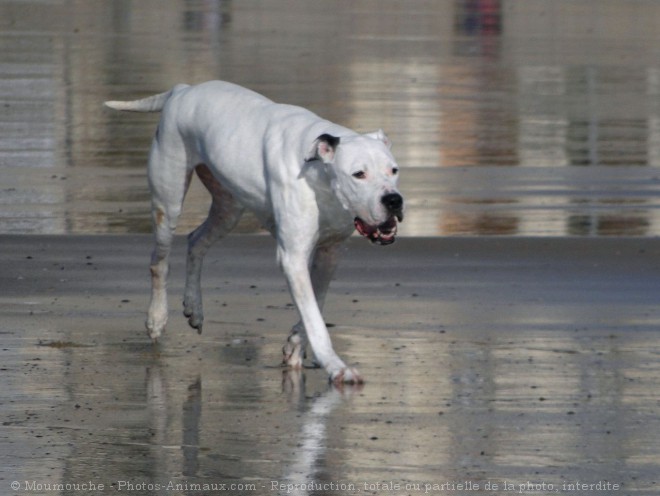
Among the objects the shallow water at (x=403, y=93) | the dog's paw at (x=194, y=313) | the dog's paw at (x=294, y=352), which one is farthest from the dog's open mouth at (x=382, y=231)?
the shallow water at (x=403, y=93)

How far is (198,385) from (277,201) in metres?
0.97

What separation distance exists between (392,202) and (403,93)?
42.9ft

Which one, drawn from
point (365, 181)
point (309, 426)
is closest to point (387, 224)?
point (365, 181)

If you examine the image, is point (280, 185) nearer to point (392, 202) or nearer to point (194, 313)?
point (392, 202)

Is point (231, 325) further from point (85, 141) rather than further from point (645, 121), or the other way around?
point (645, 121)

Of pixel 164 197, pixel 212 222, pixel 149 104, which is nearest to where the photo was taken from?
pixel 164 197

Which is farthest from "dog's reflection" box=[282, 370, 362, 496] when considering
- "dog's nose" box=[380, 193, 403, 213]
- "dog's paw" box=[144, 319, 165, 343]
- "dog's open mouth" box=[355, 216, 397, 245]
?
"dog's paw" box=[144, 319, 165, 343]

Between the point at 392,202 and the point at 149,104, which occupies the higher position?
the point at 149,104

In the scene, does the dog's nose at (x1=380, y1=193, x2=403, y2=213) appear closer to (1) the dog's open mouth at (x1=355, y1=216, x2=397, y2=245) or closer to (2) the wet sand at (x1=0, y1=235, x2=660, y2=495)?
(1) the dog's open mouth at (x1=355, y1=216, x2=397, y2=245)

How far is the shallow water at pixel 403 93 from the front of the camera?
1377cm

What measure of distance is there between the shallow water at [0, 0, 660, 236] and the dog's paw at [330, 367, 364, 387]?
4039mm

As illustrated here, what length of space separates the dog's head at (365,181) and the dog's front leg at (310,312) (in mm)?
431

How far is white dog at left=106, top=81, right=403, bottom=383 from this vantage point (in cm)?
854

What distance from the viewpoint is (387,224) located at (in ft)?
27.7
